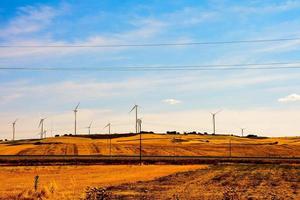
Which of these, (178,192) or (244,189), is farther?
(244,189)

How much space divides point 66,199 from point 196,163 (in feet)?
178

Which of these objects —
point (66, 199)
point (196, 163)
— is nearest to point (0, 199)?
point (66, 199)

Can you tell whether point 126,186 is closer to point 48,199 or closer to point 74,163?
point 48,199

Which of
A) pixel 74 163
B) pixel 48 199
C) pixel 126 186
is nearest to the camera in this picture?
pixel 48 199

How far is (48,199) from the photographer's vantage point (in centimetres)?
3122

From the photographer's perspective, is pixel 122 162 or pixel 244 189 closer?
pixel 244 189

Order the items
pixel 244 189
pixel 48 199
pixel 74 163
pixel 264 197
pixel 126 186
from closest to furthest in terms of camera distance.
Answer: pixel 48 199
pixel 264 197
pixel 244 189
pixel 126 186
pixel 74 163

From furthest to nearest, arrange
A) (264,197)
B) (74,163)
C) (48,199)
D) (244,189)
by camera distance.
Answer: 1. (74,163)
2. (244,189)
3. (264,197)
4. (48,199)

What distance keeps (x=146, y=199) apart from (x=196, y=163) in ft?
173

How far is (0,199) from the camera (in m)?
32.0

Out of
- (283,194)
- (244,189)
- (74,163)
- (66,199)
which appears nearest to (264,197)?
(283,194)

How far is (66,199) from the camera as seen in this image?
31.4m

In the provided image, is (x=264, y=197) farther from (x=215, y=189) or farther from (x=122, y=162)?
(x=122, y=162)

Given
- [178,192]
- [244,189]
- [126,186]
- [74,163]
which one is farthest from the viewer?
[74,163]
